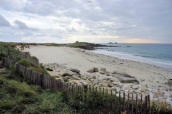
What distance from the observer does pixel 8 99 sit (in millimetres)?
4070

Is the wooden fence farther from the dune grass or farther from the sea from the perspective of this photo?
the sea

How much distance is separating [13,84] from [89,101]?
3193 millimetres

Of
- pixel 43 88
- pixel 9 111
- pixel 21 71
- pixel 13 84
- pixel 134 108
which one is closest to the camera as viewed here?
pixel 9 111

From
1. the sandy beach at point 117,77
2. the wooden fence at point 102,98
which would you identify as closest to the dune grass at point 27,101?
the wooden fence at point 102,98

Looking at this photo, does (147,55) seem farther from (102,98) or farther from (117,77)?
(102,98)

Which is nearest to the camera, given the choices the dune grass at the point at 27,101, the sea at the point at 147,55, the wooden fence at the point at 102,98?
the dune grass at the point at 27,101

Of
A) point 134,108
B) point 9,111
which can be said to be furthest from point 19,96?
point 134,108

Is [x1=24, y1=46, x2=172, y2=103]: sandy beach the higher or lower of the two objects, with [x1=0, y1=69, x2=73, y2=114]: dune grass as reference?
lower

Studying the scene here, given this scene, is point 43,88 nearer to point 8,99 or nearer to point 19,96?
point 19,96

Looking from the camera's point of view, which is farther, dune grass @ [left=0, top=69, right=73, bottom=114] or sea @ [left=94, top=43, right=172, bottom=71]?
sea @ [left=94, top=43, right=172, bottom=71]

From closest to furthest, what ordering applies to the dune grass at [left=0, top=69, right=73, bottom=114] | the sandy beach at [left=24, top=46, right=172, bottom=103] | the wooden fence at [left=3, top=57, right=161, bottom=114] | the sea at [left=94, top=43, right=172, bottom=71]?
the dune grass at [left=0, top=69, right=73, bottom=114] → the wooden fence at [left=3, top=57, right=161, bottom=114] → the sandy beach at [left=24, top=46, right=172, bottom=103] → the sea at [left=94, top=43, right=172, bottom=71]

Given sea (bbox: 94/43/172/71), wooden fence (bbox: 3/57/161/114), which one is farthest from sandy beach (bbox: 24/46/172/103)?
sea (bbox: 94/43/172/71)

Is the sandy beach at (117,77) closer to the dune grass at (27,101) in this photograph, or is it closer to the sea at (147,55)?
the dune grass at (27,101)

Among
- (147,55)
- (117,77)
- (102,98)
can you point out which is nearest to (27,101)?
(102,98)
